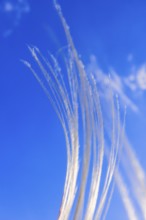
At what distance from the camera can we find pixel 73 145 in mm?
15234

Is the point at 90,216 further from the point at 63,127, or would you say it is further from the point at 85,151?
the point at 63,127

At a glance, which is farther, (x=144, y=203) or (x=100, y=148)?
(x=144, y=203)

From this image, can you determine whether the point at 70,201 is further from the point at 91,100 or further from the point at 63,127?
the point at 91,100

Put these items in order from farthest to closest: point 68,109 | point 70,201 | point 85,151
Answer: point 68,109 < point 85,151 < point 70,201

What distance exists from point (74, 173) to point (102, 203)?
1461 mm

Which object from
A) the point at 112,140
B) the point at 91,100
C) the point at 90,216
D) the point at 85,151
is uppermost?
the point at 91,100

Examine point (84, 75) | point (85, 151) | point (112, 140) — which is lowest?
point (85, 151)

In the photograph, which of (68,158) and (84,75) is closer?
(68,158)

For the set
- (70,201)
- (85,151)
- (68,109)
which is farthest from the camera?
(68,109)

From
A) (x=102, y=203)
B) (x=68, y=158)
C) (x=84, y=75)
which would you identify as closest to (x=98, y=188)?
(x=102, y=203)

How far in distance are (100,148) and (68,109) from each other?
1934 mm

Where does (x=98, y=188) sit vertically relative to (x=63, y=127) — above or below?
below

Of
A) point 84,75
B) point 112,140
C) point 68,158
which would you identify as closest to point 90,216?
point 68,158

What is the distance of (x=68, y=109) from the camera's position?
1603cm
